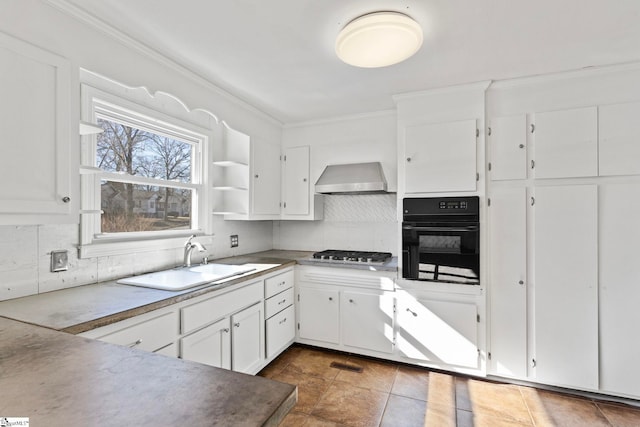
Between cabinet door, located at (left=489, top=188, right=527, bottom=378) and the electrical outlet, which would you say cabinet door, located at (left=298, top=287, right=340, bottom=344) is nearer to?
cabinet door, located at (left=489, top=188, right=527, bottom=378)

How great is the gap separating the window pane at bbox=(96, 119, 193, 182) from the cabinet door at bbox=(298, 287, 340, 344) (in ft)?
5.14

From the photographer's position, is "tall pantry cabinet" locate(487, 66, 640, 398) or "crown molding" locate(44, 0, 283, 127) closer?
"crown molding" locate(44, 0, 283, 127)

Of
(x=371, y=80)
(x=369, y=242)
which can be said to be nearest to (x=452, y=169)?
(x=371, y=80)

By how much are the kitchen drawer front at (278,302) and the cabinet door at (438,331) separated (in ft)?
3.34

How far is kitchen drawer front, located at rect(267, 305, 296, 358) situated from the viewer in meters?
2.55

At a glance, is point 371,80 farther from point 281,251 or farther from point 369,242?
point 281,251

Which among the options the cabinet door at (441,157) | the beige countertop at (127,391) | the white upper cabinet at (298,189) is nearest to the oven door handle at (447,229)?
the cabinet door at (441,157)

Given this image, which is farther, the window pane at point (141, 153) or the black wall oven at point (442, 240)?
the black wall oven at point (442, 240)

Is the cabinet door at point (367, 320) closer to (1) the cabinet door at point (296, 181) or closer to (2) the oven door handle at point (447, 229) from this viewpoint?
(2) the oven door handle at point (447, 229)

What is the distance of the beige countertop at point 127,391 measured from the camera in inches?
22.7

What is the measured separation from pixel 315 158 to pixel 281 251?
1175 mm

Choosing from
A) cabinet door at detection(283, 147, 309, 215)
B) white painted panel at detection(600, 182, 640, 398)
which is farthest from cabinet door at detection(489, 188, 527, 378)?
cabinet door at detection(283, 147, 309, 215)

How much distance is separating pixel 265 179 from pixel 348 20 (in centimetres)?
181

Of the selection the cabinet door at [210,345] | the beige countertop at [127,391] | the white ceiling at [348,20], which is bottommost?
the cabinet door at [210,345]
